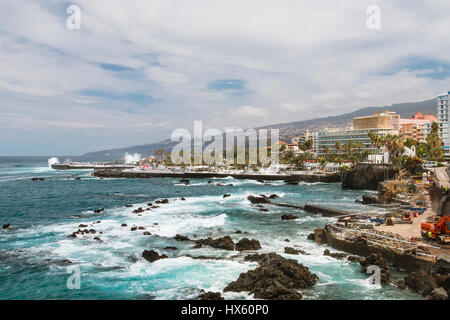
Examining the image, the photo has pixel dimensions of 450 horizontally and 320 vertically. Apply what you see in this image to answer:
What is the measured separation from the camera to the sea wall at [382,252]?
59.6 ft

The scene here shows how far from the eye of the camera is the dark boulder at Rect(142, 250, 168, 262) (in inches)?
870

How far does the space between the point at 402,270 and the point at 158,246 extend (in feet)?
56.1

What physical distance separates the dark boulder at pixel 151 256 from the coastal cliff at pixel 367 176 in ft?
207

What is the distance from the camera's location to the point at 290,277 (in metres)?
17.2

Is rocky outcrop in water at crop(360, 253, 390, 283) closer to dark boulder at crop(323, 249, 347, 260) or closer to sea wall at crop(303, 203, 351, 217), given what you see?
dark boulder at crop(323, 249, 347, 260)

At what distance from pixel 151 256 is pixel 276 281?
9957 mm

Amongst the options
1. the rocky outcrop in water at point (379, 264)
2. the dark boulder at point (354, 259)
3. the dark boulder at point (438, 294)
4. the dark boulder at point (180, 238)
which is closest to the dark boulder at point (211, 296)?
the rocky outcrop in water at point (379, 264)

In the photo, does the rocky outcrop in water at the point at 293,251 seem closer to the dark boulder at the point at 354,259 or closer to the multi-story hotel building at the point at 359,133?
the dark boulder at the point at 354,259

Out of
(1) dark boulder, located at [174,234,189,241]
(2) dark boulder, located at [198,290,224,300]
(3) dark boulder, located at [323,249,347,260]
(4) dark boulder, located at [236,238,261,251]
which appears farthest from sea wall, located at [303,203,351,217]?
(2) dark boulder, located at [198,290,224,300]
